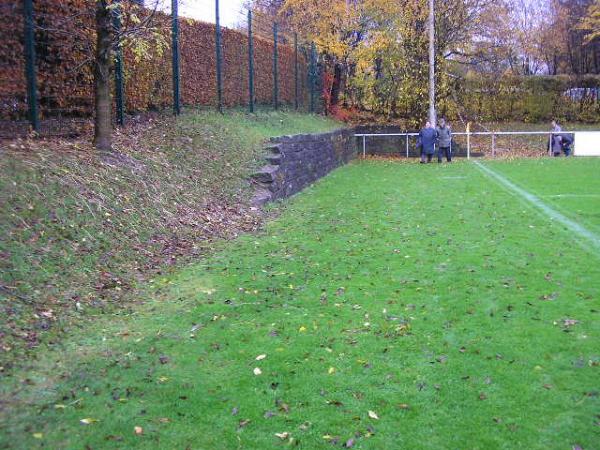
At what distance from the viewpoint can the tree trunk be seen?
33.8ft

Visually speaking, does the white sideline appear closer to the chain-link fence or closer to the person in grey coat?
the person in grey coat

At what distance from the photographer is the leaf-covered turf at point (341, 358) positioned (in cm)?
423

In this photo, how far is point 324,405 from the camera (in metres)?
4.60

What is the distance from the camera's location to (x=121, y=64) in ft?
41.5

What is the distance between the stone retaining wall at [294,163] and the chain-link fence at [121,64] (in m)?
2.23

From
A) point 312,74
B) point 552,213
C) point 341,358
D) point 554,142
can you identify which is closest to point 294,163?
point 552,213

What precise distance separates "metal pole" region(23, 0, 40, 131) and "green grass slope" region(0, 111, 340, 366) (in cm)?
46

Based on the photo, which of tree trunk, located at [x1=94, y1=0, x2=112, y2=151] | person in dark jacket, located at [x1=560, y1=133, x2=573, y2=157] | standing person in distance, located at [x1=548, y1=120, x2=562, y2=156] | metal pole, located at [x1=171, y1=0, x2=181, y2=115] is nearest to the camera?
tree trunk, located at [x1=94, y1=0, x2=112, y2=151]

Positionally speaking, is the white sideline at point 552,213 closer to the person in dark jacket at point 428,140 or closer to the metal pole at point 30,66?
the person in dark jacket at point 428,140

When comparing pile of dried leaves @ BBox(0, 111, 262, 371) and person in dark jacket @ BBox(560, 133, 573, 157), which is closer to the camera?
pile of dried leaves @ BBox(0, 111, 262, 371)

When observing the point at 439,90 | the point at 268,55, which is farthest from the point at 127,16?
the point at 439,90

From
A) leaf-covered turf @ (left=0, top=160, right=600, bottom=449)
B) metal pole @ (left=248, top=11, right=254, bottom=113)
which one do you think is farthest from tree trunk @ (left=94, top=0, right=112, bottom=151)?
metal pole @ (left=248, top=11, right=254, bottom=113)

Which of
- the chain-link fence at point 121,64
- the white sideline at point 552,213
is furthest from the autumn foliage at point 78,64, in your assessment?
the white sideline at point 552,213

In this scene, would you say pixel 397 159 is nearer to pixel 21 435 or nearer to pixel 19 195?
pixel 19 195
